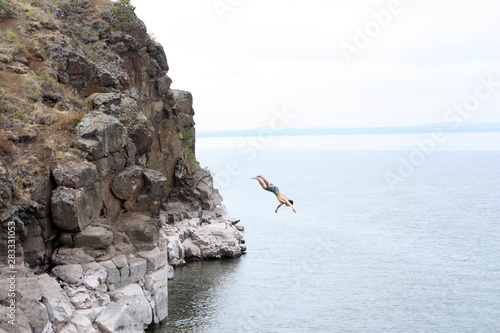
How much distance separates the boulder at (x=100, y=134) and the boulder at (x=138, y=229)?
14.1 feet

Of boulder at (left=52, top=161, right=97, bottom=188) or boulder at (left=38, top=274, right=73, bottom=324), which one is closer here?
boulder at (left=38, top=274, right=73, bottom=324)

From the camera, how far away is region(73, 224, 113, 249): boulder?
27594 millimetres

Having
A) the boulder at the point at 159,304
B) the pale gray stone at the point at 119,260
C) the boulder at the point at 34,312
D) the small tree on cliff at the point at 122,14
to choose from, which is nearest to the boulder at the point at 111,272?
the pale gray stone at the point at 119,260

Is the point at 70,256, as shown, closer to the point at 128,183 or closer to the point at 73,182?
the point at 73,182

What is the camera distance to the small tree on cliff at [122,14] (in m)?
42.2

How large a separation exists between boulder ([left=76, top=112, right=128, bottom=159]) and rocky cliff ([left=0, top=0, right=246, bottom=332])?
0.06 meters

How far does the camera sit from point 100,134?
29.7m

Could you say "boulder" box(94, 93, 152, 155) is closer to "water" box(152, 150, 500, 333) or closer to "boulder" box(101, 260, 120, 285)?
"boulder" box(101, 260, 120, 285)

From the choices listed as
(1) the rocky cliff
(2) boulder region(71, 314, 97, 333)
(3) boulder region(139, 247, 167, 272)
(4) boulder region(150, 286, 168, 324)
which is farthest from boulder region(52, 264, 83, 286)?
(4) boulder region(150, 286, 168, 324)

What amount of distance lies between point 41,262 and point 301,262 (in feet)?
86.6

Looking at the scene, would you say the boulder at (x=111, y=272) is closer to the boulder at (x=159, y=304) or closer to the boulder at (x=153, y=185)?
the boulder at (x=159, y=304)

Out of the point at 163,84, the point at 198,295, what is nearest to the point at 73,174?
the point at 198,295

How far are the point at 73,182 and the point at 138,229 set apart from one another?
529 centimetres

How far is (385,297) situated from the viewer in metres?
37.4
